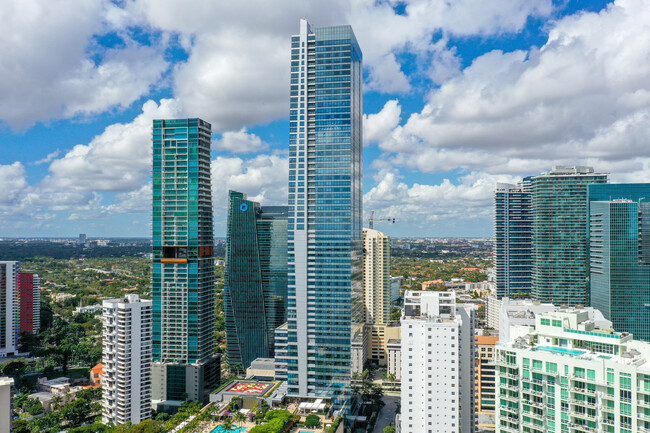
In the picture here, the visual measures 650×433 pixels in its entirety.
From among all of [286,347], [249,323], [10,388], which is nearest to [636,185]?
[286,347]

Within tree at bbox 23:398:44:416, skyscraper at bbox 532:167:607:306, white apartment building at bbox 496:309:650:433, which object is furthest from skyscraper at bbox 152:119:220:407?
skyscraper at bbox 532:167:607:306

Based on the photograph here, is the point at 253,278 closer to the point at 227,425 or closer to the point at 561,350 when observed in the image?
the point at 227,425

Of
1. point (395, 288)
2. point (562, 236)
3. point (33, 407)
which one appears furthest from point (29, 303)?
point (562, 236)

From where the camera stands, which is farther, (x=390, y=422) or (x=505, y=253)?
(x=505, y=253)

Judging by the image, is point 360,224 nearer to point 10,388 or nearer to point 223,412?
point 223,412

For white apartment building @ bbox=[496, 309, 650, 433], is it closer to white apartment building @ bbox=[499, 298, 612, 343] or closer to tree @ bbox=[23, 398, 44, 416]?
white apartment building @ bbox=[499, 298, 612, 343]
